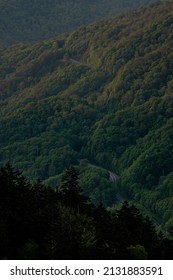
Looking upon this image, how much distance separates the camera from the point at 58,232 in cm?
7744

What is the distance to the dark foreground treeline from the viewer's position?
76.6 meters

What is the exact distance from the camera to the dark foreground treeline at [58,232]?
76562 millimetres

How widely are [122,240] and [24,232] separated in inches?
401

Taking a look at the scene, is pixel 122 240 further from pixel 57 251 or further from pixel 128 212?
pixel 128 212

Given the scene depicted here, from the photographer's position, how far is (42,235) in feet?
270

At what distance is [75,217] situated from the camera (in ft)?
266

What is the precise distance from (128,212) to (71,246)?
32296 millimetres

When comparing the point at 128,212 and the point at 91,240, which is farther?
the point at 128,212

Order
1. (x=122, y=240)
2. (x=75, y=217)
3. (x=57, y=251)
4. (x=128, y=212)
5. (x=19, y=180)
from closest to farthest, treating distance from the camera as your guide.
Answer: (x=57, y=251), (x=75, y=217), (x=122, y=240), (x=19, y=180), (x=128, y=212)
